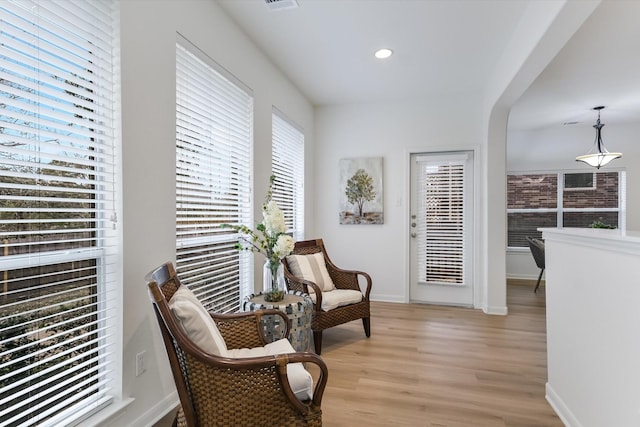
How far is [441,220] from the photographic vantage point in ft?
14.7

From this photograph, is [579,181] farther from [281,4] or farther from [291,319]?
[291,319]

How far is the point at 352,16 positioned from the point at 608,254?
7.74 feet

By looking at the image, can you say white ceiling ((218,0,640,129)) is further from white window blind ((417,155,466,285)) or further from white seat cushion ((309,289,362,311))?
white seat cushion ((309,289,362,311))

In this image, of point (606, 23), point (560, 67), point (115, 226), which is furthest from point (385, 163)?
point (115, 226)

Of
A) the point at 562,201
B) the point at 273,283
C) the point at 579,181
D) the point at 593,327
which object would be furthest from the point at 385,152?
the point at 579,181

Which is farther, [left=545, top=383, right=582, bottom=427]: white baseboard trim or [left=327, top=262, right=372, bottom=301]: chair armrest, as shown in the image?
[left=327, top=262, right=372, bottom=301]: chair armrest

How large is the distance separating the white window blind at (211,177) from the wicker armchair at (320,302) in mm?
462

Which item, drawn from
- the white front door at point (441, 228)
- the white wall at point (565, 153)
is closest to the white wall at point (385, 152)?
the white front door at point (441, 228)

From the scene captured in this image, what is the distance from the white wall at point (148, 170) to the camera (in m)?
1.69

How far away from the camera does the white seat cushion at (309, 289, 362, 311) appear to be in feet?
9.65

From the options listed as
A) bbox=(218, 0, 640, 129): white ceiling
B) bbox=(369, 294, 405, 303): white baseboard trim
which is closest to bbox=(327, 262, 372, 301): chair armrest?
bbox=(369, 294, 405, 303): white baseboard trim

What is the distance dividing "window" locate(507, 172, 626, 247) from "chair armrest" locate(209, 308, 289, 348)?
5994mm

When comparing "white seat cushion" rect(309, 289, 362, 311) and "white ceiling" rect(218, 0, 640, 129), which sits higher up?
"white ceiling" rect(218, 0, 640, 129)

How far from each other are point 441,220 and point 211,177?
127 inches
